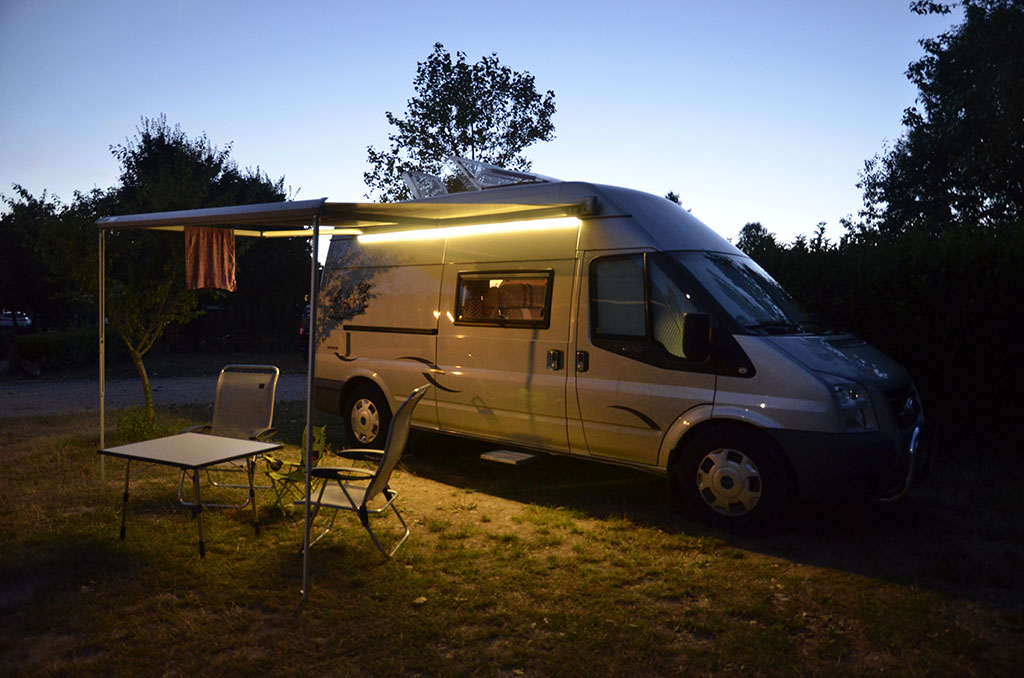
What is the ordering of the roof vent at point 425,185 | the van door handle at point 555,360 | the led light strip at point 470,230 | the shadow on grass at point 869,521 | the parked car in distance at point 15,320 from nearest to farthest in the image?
the shadow on grass at point 869,521 → the van door handle at point 555,360 → the led light strip at point 470,230 → the roof vent at point 425,185 → the parked car in distance at point 15,320

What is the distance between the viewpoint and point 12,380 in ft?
59.6

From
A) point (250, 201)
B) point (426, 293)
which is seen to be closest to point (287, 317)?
point (250, 201)

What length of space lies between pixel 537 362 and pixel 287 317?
2431 centimetres

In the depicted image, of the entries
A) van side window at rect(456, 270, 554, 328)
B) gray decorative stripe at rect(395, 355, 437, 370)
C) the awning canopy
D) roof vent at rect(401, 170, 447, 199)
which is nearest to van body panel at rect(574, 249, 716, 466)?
van side window at rect(456, 270, 554, 328)

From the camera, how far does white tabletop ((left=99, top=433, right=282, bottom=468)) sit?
16.6ft

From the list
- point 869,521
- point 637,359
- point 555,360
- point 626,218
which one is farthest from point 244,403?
point 869,521

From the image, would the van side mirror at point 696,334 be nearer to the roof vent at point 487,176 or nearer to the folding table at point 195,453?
the roof vent at point 487,176

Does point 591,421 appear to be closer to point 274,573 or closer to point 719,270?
point 719,270

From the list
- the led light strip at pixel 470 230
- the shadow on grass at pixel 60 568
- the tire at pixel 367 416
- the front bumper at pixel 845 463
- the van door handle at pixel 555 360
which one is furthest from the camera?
the tire at pixel 367 416

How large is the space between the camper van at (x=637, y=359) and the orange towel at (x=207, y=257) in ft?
5.39

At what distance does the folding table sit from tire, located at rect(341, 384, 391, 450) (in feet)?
6.98

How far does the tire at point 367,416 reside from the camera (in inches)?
319

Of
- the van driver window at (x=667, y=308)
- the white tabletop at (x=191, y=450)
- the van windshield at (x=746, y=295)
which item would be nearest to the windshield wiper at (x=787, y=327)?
the van windshield at (x=746, y=295)

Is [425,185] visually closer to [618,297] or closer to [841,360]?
[618,297]
